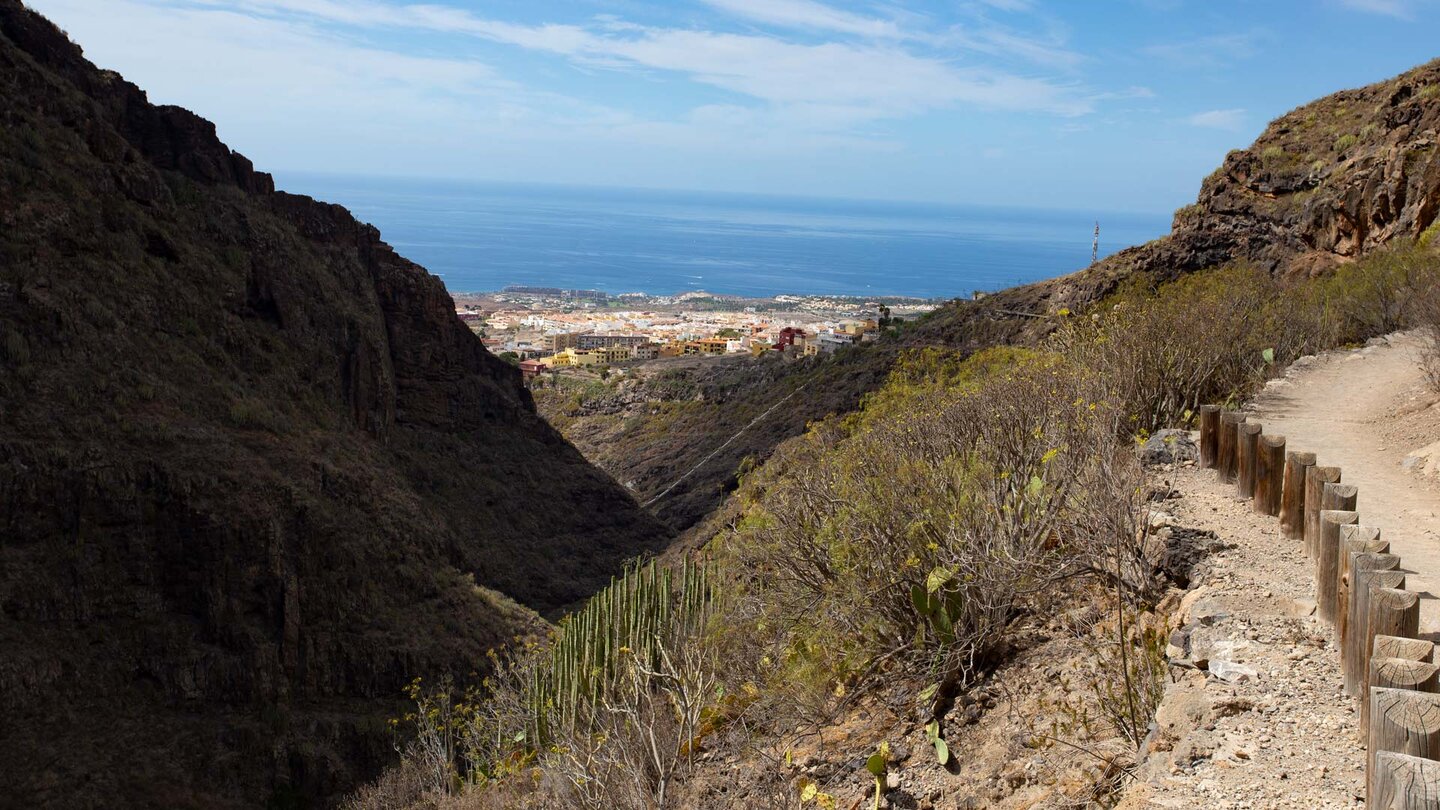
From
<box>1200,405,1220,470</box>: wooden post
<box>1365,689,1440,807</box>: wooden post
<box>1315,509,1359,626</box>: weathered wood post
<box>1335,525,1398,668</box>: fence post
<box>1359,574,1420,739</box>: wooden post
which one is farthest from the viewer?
<box>1200,405,1220,470</box>: wooden post

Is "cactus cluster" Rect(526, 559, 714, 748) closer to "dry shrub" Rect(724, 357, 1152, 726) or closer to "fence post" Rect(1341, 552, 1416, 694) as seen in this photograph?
"dry shrub" Rect(724, 357, 1152, 726)

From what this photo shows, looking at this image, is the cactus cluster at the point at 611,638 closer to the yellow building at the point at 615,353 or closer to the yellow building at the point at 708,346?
the yellow building at the point at 615,353

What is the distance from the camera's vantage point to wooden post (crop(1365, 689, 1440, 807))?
327 cm

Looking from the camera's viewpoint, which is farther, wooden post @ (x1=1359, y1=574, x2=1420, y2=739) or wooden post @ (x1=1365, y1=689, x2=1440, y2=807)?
wooden post @ (x1=1359, y1=574, x2=1420, y2=739)

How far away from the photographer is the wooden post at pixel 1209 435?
788cm

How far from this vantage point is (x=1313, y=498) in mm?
5859

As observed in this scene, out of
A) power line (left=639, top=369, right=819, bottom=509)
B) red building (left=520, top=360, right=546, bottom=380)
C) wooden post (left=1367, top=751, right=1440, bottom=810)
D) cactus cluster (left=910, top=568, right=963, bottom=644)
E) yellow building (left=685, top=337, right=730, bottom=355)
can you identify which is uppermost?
yellow building (left=685, top=337, right=730, bottom=355)

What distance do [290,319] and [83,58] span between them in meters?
9.57

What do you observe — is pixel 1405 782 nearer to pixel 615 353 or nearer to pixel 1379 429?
pixel 1379 429

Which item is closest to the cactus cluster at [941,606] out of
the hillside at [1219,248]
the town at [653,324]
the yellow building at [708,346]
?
the hillside at [1219,248]

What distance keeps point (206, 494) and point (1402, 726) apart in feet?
74.4

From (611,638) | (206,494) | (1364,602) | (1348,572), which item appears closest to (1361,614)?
(1364,602)

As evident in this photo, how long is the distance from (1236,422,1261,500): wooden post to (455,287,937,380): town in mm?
41823

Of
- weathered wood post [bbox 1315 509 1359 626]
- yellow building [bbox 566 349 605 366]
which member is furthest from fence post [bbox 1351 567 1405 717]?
yellow building [bbox 566 349 605 366]
